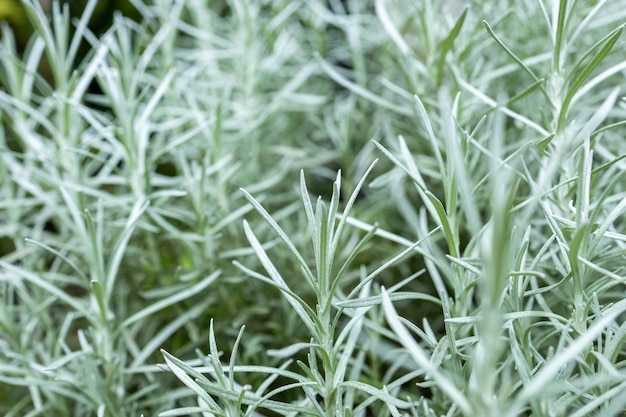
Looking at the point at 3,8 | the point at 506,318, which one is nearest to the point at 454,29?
the point at 506,318

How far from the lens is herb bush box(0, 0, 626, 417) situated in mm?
319

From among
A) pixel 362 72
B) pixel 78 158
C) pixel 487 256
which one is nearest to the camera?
pixel 487 256

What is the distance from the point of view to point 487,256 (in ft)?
0.66

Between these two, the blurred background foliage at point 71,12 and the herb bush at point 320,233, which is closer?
the herb bush at point 320,233

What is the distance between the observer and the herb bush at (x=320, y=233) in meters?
0.32

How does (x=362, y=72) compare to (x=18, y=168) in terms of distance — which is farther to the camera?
(x=362, y=72)

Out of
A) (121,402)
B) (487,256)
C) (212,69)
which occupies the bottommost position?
(121,402)

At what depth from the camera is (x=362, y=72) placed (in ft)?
2.34

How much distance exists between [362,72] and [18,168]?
37 centimetres

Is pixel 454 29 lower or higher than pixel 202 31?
higher

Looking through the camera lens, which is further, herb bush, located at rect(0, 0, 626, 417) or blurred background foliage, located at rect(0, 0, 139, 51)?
blurred background foliage, located at rect(0, 0, 139, 51)

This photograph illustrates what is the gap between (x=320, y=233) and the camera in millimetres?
317

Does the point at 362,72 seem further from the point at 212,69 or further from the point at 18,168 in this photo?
the point at 18,168

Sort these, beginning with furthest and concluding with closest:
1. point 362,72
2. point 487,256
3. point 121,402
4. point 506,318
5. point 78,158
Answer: point 362,72 → point 78,158 → point 121,402 → point 506,318 → point 487,256
